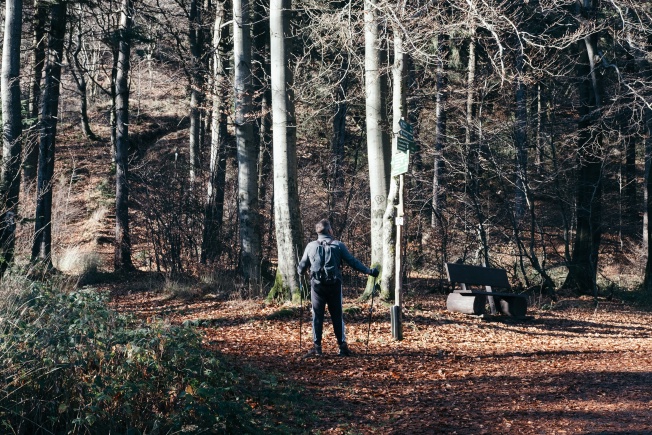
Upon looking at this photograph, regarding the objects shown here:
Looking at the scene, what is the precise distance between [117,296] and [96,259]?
16.2 ft

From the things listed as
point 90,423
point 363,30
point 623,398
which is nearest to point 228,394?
point 90,423

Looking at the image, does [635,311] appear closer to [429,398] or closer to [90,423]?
[429,398]

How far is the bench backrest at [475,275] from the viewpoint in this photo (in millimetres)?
13320

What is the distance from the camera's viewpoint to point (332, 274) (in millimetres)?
9281

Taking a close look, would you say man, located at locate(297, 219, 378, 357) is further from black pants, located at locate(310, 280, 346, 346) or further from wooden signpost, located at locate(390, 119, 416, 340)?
wooden signpost, located at locate(390, 119, 416, 340)

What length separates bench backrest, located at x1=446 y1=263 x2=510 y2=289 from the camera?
13.3 metres

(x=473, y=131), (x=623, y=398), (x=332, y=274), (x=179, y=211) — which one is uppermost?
(x=473, y=131)

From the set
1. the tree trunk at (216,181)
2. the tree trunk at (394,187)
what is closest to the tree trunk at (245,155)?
the tree trunk at (216,181)

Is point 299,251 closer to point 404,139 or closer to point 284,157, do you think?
point 284,157

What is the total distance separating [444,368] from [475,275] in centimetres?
499

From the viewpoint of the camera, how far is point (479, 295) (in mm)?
13562

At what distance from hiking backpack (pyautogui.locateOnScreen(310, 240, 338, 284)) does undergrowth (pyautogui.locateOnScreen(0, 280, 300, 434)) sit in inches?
124

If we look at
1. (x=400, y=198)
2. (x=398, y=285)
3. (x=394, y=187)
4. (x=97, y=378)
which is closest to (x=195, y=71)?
(x=394, y=187)

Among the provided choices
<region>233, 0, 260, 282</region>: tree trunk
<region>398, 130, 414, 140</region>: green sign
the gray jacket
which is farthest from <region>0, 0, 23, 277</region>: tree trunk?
<region>398, 130, 414, 140</region>: green sign
